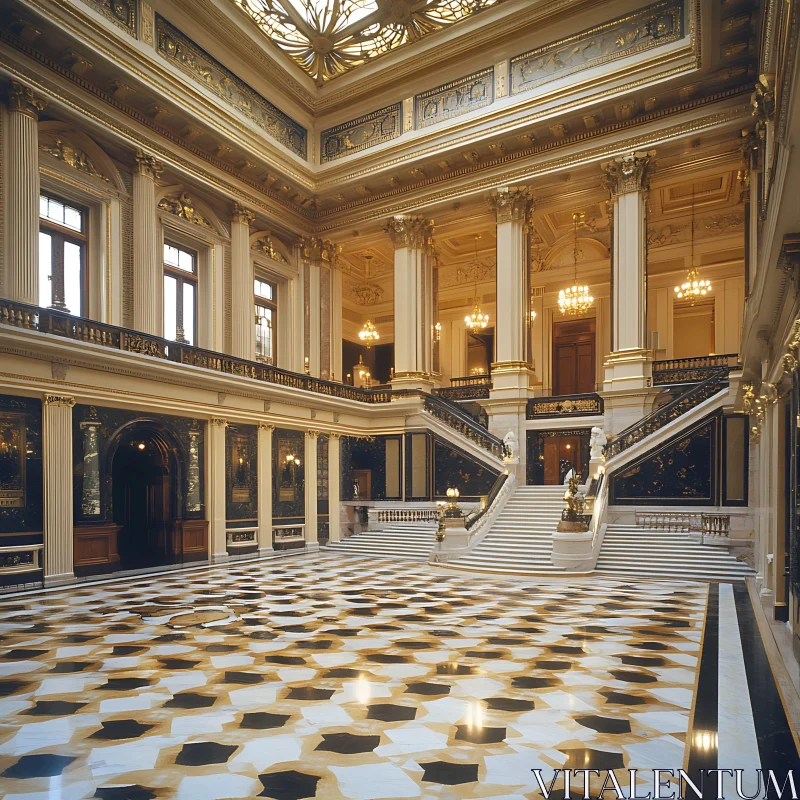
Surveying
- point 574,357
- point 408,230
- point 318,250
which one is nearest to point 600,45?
point 408,230

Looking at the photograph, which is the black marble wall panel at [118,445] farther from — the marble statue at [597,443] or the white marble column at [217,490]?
the marble statue at [597,443]

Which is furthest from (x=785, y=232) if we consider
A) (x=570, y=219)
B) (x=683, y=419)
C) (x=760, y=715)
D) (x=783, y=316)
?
(x=570, y=219)

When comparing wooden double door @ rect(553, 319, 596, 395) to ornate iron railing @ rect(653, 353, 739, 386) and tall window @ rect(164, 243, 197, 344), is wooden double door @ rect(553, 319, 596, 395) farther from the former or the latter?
→ tall window @ rect(164, 243, 197, 344)

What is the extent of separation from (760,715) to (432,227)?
1870 cm

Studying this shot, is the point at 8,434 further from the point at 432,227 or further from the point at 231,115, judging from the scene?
the point at 432,227

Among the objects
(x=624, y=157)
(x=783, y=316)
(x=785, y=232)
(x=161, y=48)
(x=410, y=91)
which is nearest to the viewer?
(x=785, y=232)

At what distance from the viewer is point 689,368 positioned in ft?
59.4

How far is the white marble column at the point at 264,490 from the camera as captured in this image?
15.9 metres

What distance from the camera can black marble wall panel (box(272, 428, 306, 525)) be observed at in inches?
648

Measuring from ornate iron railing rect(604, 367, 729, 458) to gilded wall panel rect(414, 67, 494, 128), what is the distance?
33.1ft

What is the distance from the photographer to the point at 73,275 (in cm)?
1493

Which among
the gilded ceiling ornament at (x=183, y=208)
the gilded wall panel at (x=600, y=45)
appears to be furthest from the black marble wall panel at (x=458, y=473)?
the gilded wall panel at (x=600, y=45)

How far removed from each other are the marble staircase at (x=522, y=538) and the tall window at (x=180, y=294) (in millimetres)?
9335

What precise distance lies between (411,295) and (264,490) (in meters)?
8.35
